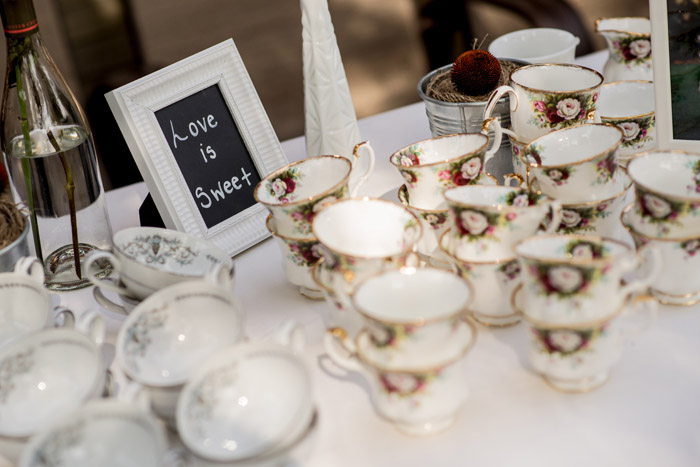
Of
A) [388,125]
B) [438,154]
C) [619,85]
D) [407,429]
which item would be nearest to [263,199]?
[438,154]

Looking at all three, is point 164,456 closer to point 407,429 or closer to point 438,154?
point 407,429

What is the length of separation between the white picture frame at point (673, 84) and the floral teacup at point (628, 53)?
19cm

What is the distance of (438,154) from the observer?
0.98 metres

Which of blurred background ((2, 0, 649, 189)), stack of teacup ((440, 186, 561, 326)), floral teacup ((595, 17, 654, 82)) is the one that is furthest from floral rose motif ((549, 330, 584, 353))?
blurred background ((2, 0, 649, 189))

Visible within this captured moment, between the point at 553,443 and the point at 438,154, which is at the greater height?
the point at 438,154

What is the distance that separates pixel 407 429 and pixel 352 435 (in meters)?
0.05

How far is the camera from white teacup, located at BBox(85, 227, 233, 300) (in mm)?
866

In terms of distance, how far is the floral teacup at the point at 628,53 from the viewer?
47.3 inches

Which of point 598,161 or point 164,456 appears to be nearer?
point 164,456

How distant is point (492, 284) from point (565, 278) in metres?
0.12

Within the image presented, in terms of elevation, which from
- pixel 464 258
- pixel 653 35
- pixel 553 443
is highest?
pixel 653 35

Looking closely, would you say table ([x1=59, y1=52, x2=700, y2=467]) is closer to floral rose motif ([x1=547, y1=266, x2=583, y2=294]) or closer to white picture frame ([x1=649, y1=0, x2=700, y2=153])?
floral rose motif ([x1=547, y1=266, x2=583, y2=294])

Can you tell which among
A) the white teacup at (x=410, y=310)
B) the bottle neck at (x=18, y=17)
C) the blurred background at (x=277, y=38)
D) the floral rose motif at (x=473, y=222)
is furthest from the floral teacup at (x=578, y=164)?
the blurred background at (x=277, y=38)

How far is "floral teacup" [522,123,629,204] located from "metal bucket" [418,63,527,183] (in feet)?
0.41
